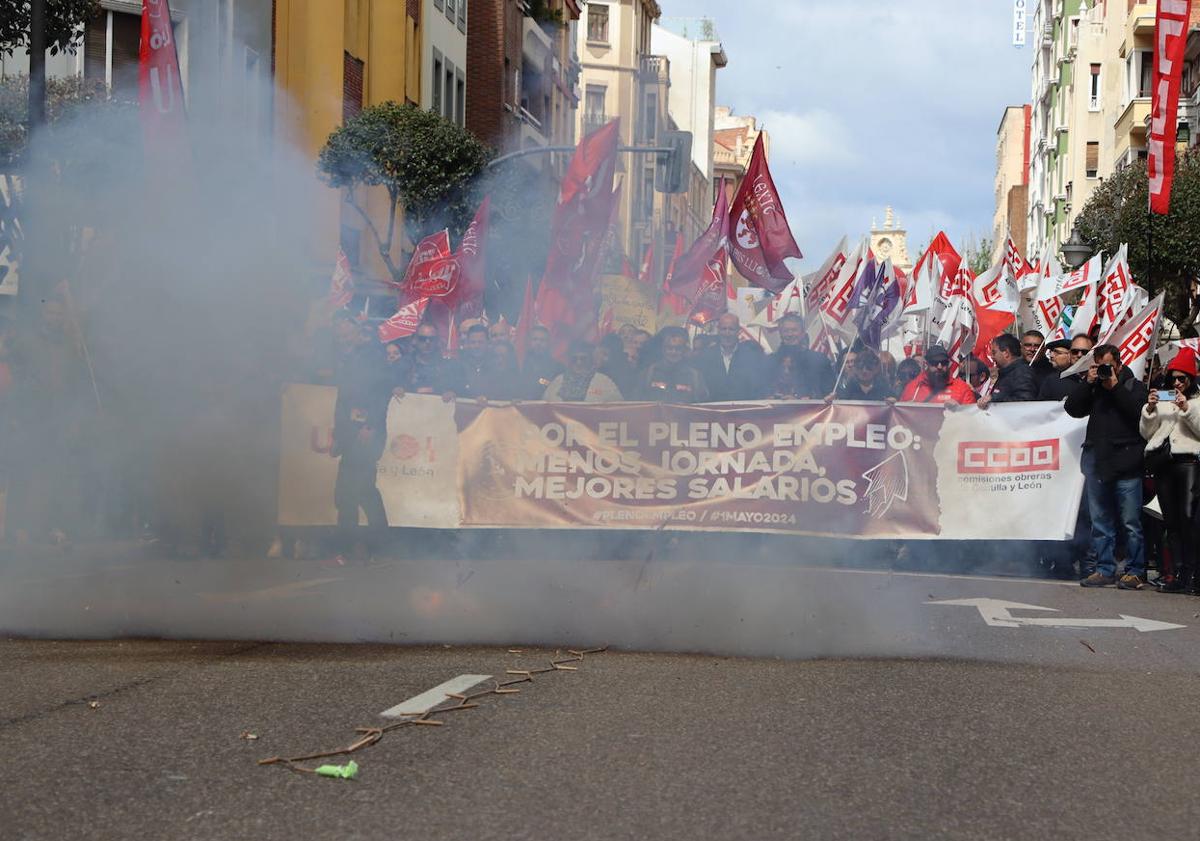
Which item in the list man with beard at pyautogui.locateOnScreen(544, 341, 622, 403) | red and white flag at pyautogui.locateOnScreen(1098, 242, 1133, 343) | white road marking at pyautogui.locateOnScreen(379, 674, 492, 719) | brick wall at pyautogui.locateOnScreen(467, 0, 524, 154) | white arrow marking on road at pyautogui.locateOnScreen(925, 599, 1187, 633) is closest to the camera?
white road marking at pyautogui.locateOnScreen(379, 674, 492, 719)

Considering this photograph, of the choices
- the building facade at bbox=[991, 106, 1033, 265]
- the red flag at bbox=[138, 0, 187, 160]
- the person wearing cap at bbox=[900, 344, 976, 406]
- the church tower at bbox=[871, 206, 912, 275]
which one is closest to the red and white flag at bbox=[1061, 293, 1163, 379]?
the person wearing cap at bbox=[900, 344, 976, 406]

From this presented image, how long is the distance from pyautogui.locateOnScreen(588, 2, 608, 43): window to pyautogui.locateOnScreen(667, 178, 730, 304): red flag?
43.1 meters

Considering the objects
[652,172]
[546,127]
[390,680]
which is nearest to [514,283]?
[390,680]

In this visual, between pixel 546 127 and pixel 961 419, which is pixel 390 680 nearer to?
pixel 961 419

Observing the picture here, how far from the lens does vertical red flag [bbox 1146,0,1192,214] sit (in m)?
20.2

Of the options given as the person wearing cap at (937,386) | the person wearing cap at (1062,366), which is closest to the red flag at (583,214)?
the person wearing cap at (937,386)

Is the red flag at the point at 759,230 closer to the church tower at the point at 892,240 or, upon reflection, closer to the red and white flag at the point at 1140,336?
the red and white flag at the point at 1140,336

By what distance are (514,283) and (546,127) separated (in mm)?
30499

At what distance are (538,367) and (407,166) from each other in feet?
28.0

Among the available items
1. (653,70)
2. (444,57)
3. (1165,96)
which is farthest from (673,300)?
(653,70)

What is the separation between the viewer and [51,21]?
12078 millimetres

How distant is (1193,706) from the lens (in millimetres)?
5887

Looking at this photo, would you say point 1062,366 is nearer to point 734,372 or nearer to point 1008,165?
point 734,372

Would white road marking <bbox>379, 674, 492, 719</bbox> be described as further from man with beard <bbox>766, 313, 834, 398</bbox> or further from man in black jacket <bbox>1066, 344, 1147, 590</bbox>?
man in black jacket <bbox>1066, 344, 1147, 590</bbox>
